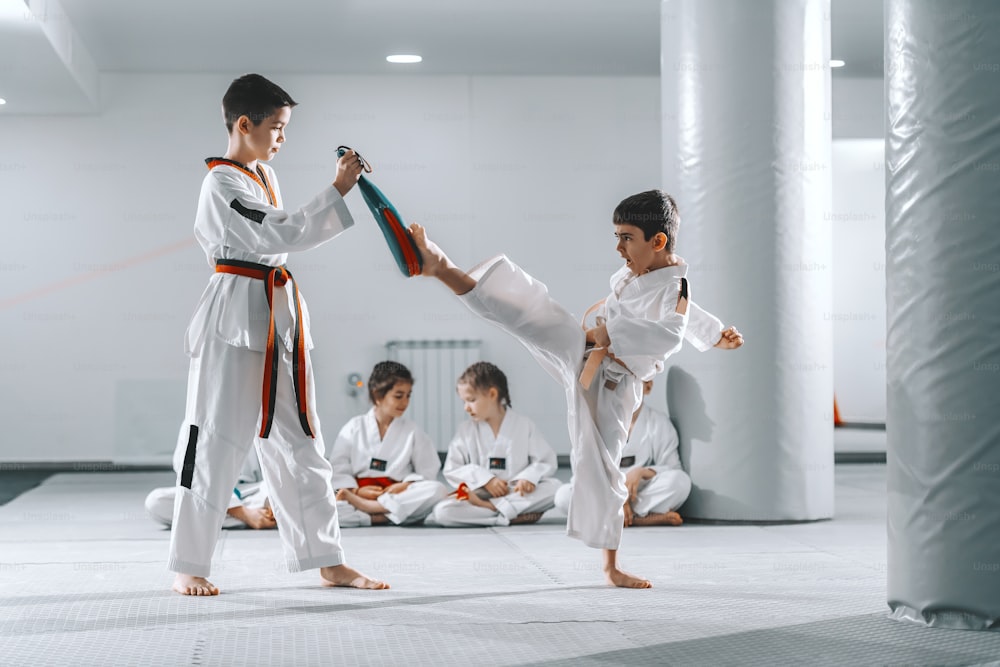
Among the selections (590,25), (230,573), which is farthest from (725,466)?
(590,25)

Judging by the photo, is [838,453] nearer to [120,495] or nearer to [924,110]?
[120,495]

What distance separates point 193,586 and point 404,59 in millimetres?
5003

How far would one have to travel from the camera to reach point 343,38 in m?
6.92

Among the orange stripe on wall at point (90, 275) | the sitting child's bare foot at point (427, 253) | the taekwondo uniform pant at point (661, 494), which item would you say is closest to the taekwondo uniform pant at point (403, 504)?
the taekwondo uniform pant at point (661, 494)

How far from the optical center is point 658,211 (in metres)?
3.24

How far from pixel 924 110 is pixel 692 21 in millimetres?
2400

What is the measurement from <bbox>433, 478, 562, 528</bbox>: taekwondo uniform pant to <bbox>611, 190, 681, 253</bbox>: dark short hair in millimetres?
1973

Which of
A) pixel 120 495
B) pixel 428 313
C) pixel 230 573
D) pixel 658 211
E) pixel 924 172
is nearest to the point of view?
pixel 924 172

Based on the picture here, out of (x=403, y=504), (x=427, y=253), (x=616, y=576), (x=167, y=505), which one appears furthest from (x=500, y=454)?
(x=427, y=253)

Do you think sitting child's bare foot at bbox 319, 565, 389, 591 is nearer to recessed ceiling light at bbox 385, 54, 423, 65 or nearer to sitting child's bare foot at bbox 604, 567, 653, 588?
sitting child's bare foot at bbox 604, 567, 653, 588

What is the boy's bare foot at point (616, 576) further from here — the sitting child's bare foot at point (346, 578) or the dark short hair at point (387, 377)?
the dark short hair at point (387, 377)

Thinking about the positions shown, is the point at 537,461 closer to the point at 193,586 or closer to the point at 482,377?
the point at 482,377

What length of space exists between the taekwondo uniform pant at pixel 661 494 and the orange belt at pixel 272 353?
6.50 feet

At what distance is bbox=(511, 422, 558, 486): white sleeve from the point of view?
5.00m
